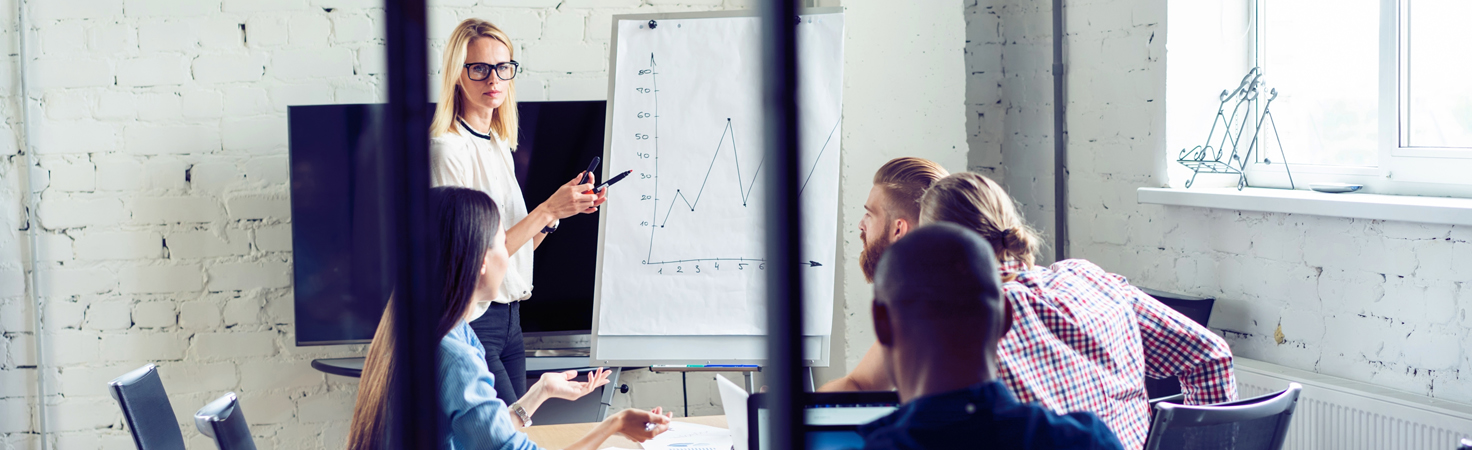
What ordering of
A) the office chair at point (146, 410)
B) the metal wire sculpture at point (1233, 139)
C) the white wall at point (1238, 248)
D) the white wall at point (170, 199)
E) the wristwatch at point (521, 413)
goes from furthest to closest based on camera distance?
the white wall at point (170, 199) < the metal wire sculpture at point (1233, 139) < the white wall at point (1238, 248) < the wristwatch at point (521, 413) < the office chair at point (146, 410)

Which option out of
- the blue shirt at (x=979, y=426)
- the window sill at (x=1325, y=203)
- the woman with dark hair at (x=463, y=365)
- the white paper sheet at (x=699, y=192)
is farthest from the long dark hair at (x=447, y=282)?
the window sill at (x=1325, y=203)

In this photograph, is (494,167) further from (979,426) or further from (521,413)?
(979,426)

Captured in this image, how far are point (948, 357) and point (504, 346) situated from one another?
105cm

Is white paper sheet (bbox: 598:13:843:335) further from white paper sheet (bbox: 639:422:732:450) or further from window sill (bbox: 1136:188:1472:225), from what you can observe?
window sill (bbox: 1136:188:1472:225)

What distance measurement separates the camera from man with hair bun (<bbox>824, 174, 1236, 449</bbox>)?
105 cm

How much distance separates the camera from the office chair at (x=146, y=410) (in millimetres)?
1189

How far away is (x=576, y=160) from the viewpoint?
2.06m

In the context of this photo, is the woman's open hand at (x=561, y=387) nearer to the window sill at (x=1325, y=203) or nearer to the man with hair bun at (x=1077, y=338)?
the man with hair bun at (x=1077, y=338)

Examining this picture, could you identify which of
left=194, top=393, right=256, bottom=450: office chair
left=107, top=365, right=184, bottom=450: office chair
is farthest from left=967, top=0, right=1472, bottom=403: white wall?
left=107, top=365, right=184, bottom=450: office chair

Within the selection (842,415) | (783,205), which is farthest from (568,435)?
(783,205)

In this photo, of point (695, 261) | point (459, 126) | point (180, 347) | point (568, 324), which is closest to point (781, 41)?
point (695, 261)

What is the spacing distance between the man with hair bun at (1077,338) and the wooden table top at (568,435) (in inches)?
11.5

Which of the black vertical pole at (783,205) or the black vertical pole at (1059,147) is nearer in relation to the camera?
the black vertical pole at (783,205)

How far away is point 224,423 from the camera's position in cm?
111
